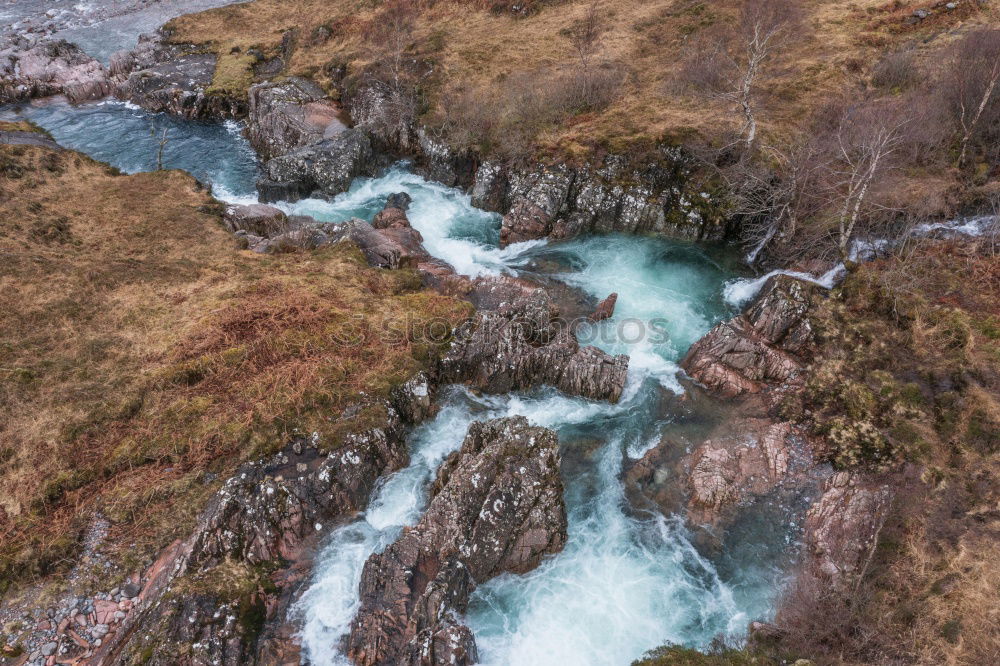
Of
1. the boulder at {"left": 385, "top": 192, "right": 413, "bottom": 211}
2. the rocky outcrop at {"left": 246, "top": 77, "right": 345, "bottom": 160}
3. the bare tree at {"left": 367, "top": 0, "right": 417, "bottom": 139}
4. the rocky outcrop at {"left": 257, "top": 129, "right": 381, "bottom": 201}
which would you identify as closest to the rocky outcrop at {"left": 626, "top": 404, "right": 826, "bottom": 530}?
the boulder at {"left": 385, "top": 192, "right": 413, "bottom": 211}

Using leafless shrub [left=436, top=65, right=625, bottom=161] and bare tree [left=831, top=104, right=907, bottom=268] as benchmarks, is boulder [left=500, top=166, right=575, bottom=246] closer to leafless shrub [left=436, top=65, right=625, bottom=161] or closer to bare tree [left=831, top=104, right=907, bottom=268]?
leafless shrub [left=436, top=65, right=625, bottom=161]

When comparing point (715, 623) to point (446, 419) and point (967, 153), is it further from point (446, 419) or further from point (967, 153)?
point (967, 153)

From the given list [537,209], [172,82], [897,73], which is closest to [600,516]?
[537,209]

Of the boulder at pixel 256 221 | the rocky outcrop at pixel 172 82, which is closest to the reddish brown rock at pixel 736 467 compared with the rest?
the boulder at pixel 256 221

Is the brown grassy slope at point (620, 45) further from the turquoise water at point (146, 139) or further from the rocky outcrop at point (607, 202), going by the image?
the turquoise water at point (146, 139)

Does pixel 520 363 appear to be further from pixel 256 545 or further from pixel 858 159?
pixel 858 159

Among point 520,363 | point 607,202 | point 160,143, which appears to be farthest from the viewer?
point 160,143

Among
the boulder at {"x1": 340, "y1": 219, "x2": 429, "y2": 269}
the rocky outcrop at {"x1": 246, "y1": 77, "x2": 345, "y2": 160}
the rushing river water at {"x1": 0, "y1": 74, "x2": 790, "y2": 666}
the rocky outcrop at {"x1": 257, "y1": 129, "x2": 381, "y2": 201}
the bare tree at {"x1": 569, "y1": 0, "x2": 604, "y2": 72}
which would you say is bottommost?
the rushing river water at {"x1": 0, "y1": 74, "x2": 790, "y2": 666}
